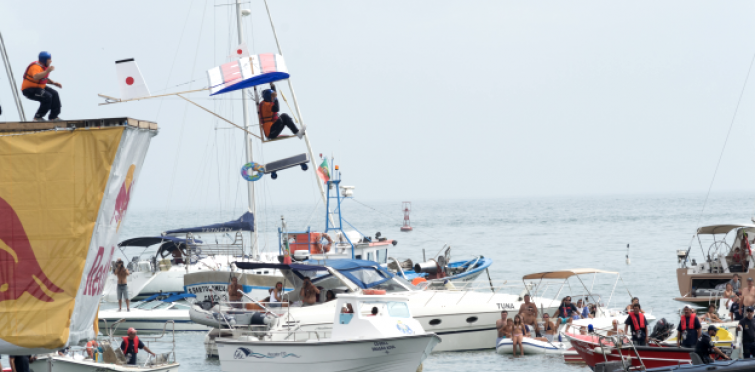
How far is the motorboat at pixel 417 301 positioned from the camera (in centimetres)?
2168

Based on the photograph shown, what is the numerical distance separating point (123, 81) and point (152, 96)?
1892 millimetres

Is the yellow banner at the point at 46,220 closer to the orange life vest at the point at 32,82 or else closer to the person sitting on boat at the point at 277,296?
the orange life vest at the point at 32,82

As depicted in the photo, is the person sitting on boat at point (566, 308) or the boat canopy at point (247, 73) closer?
the boat canopy at point (247, 73)

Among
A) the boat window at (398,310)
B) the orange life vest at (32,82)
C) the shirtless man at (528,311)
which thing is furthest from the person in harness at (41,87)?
the shirtless man at (528,311)

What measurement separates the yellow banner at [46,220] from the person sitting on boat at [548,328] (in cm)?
1593

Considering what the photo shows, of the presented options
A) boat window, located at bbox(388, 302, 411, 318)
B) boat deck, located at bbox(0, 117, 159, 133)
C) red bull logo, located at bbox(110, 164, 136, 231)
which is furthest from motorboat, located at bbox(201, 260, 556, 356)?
boat deck, located at bbox(0, 117, 159, 133)

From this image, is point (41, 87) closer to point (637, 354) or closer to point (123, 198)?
point (123, 198)

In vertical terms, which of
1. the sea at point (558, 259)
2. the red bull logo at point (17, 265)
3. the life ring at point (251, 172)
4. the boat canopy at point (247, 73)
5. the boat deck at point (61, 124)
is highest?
the boat canopy at point (247, 73)

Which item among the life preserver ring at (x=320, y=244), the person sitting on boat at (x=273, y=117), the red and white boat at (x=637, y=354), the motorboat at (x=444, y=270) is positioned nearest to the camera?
the red and white boat at (x=637, y=354)

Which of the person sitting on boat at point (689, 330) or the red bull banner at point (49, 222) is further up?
the red bull banner at point (49, 222)

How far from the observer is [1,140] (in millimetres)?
9727

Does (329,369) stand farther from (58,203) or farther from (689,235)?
(689,235)

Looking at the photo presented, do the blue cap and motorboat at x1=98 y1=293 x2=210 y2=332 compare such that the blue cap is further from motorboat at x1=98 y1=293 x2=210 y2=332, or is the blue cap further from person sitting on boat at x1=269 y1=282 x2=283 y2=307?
motorboat at x1=98 y1=293 x2=210 y2=332

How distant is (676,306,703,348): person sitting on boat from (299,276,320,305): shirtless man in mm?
8676
